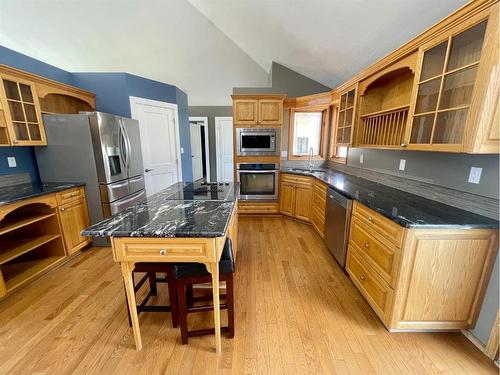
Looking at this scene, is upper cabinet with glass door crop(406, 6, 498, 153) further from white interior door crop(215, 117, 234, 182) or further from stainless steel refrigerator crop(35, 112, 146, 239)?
white interior door crop(215, 117, 234, 182)

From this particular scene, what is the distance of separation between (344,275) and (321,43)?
9.36 feet

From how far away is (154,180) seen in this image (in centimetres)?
389

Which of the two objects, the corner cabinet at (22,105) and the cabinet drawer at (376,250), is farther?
the corner cabinet at (22,105)

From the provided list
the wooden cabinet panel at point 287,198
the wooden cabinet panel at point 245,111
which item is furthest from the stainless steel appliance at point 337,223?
the wooden cabinet panel at point 245,111

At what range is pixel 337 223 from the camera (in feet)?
7.77

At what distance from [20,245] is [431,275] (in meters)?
3.72

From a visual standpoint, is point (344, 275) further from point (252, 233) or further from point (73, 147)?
point (73, 147)

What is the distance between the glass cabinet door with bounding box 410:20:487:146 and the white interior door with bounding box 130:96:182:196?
12.3 feet

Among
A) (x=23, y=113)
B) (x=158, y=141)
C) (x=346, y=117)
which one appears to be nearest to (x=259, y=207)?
(x=346, y=117)

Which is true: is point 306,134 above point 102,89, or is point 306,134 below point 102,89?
below

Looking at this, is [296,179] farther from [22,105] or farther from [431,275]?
[22,105]

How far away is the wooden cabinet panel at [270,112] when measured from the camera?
3576 millimetres

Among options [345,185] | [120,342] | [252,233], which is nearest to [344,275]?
[345,185]

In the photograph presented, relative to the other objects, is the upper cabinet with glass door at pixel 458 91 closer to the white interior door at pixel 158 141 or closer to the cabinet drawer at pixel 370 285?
the cabinet drawer at pixel 370 285
